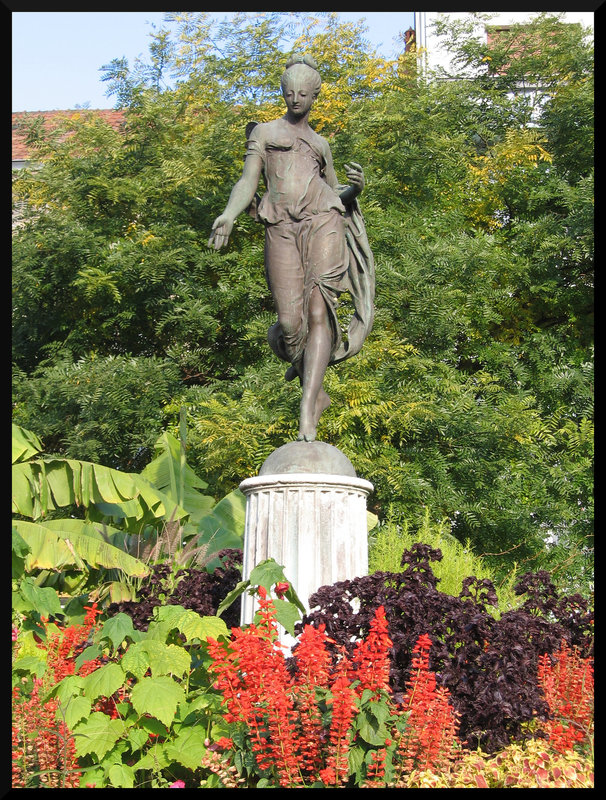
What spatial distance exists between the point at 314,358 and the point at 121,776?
2906mm

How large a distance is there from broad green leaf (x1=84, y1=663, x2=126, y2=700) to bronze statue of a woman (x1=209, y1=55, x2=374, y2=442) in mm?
2069

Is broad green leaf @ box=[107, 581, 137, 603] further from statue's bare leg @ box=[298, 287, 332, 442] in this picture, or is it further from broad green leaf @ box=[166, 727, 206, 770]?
broad green leaf @ box=[166, 727, 206, 770]

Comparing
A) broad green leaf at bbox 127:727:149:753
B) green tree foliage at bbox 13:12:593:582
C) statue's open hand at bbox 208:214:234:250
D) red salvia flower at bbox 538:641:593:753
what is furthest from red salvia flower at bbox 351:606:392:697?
green tree foliage at bbox 13:12:593:582

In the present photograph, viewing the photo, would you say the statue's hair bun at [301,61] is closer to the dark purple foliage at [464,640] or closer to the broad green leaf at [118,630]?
the dark purple foliage at [464,640]

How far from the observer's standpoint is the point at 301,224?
5.96 m

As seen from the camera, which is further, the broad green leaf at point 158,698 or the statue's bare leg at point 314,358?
the statue's bare leg at point 314,358

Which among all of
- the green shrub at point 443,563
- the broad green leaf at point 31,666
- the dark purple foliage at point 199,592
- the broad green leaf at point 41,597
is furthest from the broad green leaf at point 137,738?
the green shrub at point 443,563

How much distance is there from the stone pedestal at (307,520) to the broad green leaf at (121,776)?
1.54 m

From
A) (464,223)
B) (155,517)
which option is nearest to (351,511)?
(155,517)

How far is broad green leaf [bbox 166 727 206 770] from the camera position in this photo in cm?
409

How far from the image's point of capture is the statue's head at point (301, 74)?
5934 millimetres

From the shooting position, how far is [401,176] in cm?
1519

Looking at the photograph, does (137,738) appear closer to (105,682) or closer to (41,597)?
(105,682)
